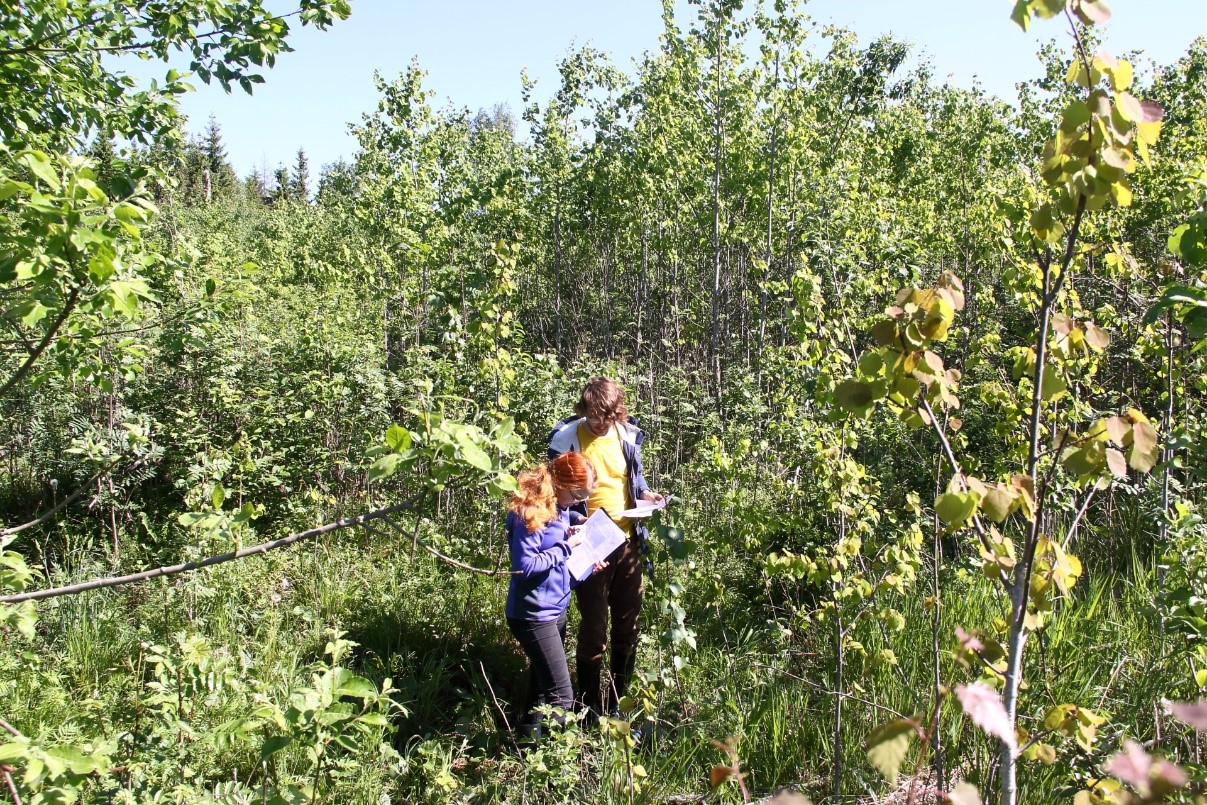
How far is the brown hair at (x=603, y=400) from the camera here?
11.0ft

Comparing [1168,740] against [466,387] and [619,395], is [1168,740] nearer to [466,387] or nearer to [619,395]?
[619,395]

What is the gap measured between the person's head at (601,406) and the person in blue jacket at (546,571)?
0.29 metres

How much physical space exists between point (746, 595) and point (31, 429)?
5.63 m

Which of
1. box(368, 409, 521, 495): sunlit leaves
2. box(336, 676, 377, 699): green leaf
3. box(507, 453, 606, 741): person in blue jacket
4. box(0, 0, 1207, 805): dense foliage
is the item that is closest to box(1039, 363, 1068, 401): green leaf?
box(0, 0, 1207, 805): dense foliage

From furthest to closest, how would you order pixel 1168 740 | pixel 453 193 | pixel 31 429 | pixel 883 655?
pixel 453 193 < pixel 31 429 < pixel 883 655 < pixel 1168 740

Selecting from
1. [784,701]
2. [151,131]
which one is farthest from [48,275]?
[784,701]

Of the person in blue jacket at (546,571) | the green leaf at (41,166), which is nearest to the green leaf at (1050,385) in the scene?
the person in blue jacket at (546,571)

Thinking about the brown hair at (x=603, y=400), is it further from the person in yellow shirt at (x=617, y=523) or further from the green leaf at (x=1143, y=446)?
the green leaf at (x=1143, y=446)

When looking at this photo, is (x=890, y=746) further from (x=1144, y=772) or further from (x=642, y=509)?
(x=642, y=509)

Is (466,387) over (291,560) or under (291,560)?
over

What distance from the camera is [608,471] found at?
347 cm

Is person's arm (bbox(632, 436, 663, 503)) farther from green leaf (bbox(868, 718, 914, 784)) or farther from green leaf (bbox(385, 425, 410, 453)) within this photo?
green leaf (bbox(868, 718, 914, 784))

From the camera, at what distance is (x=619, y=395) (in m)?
3.40

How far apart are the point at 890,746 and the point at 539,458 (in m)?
4.46
